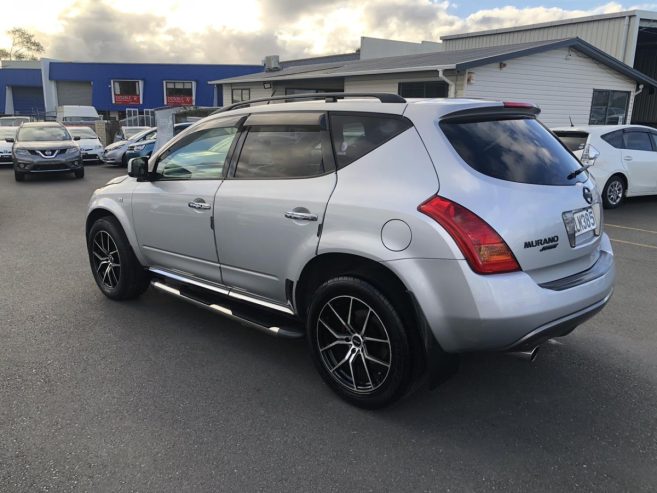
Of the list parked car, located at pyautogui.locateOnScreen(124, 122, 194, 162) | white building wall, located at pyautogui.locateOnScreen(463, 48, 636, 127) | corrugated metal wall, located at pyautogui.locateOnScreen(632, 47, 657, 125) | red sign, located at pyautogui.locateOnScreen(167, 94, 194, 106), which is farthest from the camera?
red sign, located at pyautogui.locateOnScreen(167, 94, 194, 106)

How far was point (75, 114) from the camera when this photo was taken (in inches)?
1210

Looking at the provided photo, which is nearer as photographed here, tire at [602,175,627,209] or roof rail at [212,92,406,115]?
roof rail at [212,92,406,115]

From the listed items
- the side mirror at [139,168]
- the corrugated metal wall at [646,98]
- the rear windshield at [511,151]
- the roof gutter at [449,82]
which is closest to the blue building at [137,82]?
the corrugated metal wall at [646,98]

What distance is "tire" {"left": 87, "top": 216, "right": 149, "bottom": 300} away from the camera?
188 inches

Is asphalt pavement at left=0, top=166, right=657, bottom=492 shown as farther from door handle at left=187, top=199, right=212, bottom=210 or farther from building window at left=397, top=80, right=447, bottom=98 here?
building window at left=397, top=80, right=447, bottom=98

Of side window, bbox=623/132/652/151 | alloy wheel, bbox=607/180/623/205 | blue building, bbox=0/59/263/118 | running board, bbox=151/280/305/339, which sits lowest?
running board, bbox=151/280/305/339

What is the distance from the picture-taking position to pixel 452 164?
2814 mm

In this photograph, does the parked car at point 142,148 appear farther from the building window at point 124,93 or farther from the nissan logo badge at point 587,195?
the building window at point 124,93

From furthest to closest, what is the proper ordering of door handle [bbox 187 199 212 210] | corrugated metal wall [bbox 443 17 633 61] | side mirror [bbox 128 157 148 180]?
corrugated metal wall [bbox 443 17 633 61] < side mirror [bbox 128 157 148 180] < door handle [bbox 187 199 212 210]

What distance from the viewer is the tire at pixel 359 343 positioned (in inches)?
115

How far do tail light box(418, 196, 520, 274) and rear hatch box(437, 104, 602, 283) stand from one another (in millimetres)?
35

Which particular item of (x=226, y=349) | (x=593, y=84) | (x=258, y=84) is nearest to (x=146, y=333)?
(x=226, y=349)

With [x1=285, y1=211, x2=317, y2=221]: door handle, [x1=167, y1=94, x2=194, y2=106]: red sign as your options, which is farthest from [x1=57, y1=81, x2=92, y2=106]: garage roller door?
[x1=285, y1=211, x2=317, y2=221]: door handle

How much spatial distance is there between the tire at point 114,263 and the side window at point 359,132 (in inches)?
95.1
